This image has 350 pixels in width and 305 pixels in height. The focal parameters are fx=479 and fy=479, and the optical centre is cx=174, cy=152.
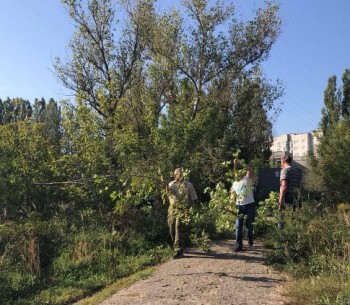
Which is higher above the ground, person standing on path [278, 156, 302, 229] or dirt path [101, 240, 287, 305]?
person standing on path [278, 156, 302, 229]

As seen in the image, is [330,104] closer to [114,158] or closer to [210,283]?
[114,158]

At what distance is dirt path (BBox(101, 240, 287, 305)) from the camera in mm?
6266

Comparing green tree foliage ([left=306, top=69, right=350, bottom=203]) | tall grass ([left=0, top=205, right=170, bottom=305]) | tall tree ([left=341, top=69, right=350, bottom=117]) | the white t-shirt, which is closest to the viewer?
tall grass ([left=0, top=205, right=170, bottom=305])

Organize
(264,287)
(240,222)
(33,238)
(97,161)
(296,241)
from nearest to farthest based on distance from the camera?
1. (264,287)
2. (296,241)
3. (240,222)
4. (33,238)
5. (97,161)

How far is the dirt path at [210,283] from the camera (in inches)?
247

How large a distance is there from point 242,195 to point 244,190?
0.33ft

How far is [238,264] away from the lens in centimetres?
815

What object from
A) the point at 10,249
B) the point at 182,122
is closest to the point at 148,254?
the point at 10,249

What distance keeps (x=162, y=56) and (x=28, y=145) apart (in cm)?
818

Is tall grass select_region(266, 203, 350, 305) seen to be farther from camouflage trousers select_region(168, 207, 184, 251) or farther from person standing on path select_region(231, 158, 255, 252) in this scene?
camouflage trousers select_region(168, 207, 184, 251)

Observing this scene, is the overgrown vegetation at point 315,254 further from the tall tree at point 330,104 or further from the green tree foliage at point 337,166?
the tall tree at point 330,104

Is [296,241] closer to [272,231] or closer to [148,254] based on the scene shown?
[272,231]

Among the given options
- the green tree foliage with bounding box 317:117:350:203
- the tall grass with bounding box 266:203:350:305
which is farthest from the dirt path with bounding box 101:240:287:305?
the green tree foliage with bounding box 317:117:350:203

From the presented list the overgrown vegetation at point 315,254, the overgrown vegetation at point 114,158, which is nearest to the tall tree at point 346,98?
the overgrown vegetation at point 114,158
